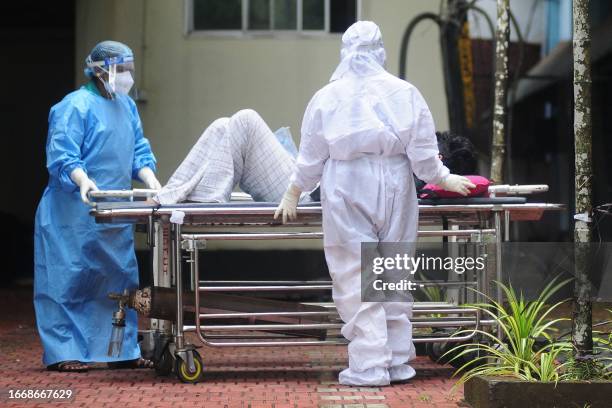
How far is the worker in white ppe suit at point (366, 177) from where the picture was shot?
19.7ft

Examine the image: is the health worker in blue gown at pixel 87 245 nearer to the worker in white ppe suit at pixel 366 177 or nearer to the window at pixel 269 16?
the worker in white ppe suit at pixel 366 177

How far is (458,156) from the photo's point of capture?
22.0ft

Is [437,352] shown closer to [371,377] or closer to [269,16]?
[371,377]

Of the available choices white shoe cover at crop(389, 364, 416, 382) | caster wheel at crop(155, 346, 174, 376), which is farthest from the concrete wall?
white shoe cover at crop(389, 364, 416, 382)

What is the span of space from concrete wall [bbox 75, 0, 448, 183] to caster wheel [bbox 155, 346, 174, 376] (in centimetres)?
476

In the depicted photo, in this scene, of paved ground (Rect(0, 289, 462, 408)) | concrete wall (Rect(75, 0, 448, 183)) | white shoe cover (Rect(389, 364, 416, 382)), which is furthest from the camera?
concrete wall (Rect(75, 0, 448, 183))

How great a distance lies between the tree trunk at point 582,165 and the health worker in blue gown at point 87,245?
269 cm

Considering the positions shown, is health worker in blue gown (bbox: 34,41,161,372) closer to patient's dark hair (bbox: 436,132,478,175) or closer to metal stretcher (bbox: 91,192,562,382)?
metal stretcher (bbox: 91,192,562,382)

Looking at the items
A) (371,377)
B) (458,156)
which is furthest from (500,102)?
(371,377)

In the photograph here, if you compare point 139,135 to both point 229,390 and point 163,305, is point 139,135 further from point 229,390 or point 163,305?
point 229,390

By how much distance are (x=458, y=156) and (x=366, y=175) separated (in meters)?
0.86

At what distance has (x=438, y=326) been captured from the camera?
6.52 meters

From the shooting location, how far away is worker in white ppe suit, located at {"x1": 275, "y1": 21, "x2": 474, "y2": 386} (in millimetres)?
5996

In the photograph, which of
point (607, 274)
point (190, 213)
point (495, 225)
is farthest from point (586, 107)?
point (190, 213)
